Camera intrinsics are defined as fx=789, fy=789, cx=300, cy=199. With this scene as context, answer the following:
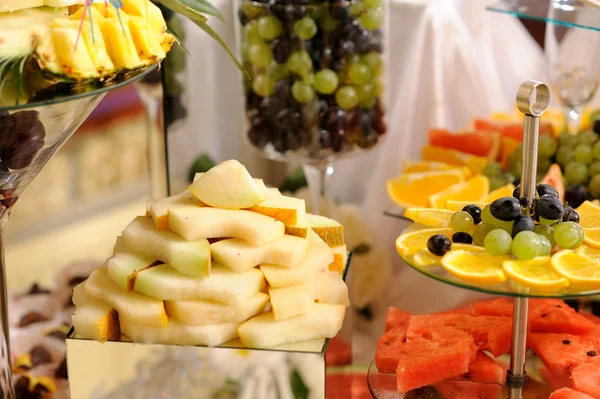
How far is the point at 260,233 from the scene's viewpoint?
1.96ft

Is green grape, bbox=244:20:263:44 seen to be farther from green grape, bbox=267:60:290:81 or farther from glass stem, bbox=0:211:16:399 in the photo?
glass stem, bbox=0:211:16:399

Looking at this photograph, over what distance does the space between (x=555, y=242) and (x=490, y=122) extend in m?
0.58

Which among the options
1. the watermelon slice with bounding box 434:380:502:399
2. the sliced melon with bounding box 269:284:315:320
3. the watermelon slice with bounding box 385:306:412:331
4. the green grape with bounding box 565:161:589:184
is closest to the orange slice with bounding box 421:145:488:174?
the green grape with bounding box 565:161:589:184

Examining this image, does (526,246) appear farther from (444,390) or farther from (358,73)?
(358,73)

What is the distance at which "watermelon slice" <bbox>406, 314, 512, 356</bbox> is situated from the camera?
0.73 m

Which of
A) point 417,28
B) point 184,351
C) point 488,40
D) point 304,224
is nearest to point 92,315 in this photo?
point 184,351

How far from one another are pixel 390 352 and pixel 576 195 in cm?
39

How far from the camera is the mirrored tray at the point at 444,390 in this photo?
2.26ft

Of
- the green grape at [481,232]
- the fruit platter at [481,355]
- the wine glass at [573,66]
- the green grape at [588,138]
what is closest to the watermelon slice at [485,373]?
the fruit platter at [481,355]

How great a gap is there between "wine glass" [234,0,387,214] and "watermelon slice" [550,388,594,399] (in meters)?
0.45

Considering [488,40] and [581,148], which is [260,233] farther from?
[488,40]

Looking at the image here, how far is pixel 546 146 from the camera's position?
41.5 inches

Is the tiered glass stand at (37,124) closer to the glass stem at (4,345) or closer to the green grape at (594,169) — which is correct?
the glass stem at (4,345)

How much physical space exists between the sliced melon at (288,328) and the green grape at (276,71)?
1.44ft
